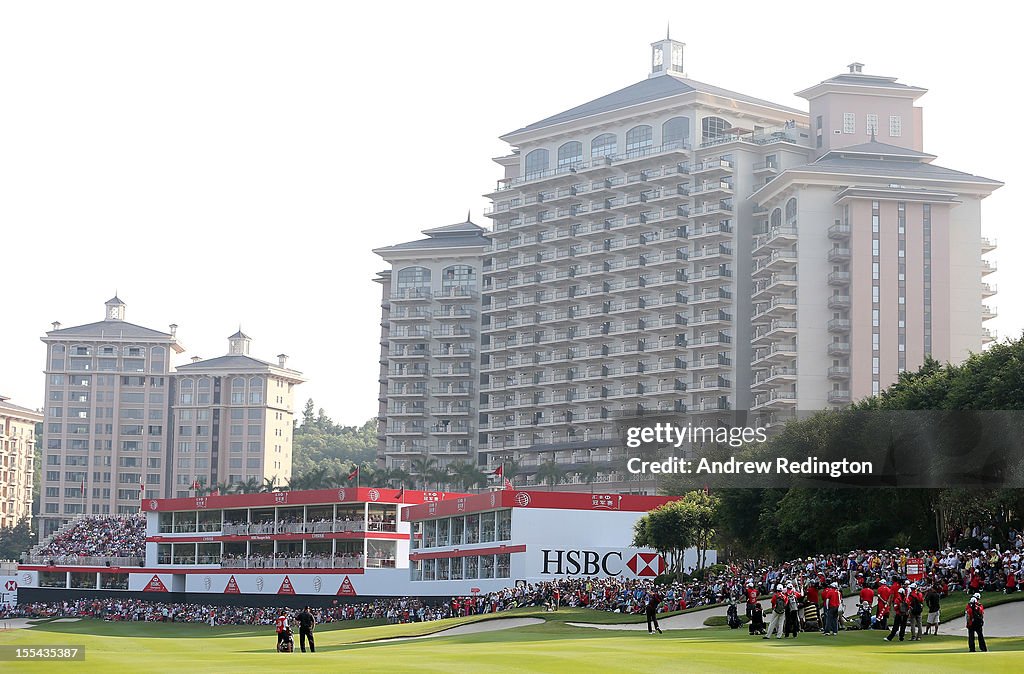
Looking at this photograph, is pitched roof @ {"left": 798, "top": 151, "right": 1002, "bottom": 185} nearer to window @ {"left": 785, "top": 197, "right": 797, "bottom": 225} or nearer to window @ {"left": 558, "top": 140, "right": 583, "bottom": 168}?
window @ {"left": 785, "top": 197, "right": 797, "bottom": 225}

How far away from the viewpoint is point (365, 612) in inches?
4107

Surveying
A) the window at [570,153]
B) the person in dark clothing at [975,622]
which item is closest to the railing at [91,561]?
the window at [570,153]

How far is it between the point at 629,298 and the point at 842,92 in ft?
106

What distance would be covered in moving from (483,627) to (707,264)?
97.3 metres

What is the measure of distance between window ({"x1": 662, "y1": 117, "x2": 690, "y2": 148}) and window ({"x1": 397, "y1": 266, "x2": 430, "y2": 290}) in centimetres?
3969

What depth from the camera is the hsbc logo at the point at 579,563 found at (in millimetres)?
94394

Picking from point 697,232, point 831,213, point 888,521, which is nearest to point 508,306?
point 697,232

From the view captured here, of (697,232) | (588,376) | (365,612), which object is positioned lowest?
(365,612)

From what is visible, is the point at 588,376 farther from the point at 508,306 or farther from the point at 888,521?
the point at 888,521

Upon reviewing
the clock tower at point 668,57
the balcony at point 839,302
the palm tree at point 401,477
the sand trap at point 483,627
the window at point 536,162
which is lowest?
the sand trap at point 483,627

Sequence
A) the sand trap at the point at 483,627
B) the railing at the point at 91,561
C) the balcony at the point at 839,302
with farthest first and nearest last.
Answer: the balcony at the point at 839,302 → the railing at the point at 91,561 → the sand trap at the point at 483,627

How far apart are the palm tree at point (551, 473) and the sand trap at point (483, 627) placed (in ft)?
295

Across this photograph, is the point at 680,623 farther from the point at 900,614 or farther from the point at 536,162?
the point at 536,162

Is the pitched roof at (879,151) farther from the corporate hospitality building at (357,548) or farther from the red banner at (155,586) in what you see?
the red banner at (155,586)
